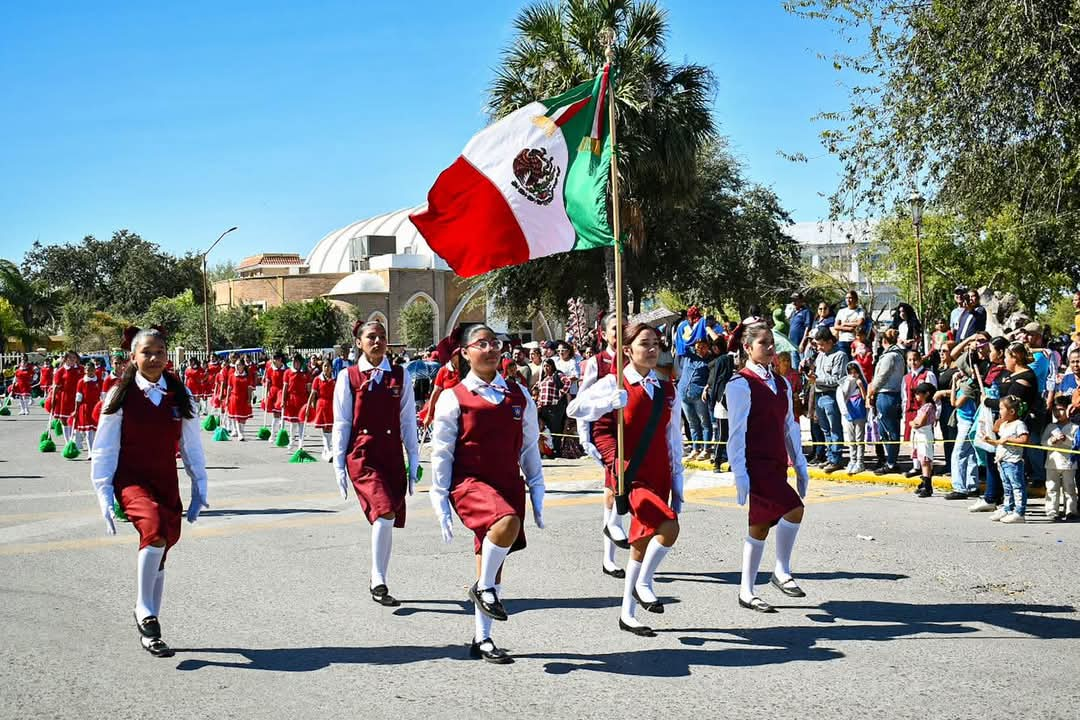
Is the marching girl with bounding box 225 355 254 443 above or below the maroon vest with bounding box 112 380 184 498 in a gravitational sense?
above

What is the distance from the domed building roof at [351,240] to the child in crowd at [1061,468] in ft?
251

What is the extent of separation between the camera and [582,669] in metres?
5.81

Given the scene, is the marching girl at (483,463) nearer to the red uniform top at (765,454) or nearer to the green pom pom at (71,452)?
the red uniform top at (765,454)

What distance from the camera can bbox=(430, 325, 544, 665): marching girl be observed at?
6082mm

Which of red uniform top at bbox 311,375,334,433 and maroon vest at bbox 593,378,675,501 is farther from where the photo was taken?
red uniform top at bbox 311,375,334,433

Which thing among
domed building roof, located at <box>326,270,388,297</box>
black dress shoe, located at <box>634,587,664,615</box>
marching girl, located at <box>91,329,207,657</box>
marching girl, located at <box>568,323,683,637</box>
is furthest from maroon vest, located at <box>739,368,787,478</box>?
domed building roof, located at <box>326,270,388,297</box>

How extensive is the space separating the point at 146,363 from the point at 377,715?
2.71m

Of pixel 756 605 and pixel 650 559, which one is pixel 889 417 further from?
pixel 650 559

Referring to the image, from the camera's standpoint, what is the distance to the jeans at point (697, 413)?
53.7ft

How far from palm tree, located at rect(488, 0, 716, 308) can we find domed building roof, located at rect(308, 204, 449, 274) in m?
63.0

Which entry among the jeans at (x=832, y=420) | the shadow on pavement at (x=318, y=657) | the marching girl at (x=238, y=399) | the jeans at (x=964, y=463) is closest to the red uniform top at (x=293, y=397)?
the marching girl at (x=238, y=399)

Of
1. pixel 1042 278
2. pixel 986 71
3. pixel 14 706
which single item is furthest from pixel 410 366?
pixel 1042 278

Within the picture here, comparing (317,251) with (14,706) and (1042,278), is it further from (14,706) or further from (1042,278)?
(14,706)

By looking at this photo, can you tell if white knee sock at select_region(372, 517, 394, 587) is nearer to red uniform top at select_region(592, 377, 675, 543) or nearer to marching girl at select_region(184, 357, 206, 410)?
red uniform top at select_region(592, 377, 675, 543)
